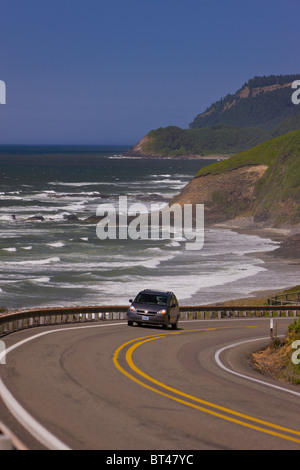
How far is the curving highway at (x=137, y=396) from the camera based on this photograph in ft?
32.6

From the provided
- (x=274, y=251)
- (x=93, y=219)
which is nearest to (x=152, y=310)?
(x=274, y=251)

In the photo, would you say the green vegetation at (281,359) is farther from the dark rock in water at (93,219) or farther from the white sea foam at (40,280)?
the dark rock in water at (93,219)

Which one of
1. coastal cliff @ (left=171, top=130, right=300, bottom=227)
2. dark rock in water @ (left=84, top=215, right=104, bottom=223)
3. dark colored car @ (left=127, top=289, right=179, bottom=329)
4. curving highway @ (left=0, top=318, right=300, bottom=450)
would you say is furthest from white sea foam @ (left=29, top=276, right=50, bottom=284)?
coastal cliff @ (left=171, top=130, right=300, bottom=227)

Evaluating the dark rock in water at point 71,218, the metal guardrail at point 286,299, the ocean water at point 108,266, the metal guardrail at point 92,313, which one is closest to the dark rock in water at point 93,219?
the ocean water at point 108,266

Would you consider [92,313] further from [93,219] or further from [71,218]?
[71,218]

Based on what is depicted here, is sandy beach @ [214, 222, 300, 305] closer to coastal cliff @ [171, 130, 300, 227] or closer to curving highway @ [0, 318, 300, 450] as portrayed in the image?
coastal cliff @ [171, 130, 300, 227]

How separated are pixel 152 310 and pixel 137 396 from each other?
13.5 m

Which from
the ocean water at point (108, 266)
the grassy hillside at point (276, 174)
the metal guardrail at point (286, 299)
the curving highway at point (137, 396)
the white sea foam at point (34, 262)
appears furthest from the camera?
the grassy hillside at point (276, 174)

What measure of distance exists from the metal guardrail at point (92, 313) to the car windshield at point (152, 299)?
8.77 ft

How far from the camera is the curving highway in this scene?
992 centimetres

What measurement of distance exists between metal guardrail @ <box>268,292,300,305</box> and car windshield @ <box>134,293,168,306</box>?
14.7 metres

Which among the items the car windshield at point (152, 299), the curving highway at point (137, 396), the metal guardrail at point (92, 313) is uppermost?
the curving highway at point (137, 396)

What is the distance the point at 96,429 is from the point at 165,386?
13.9ft
